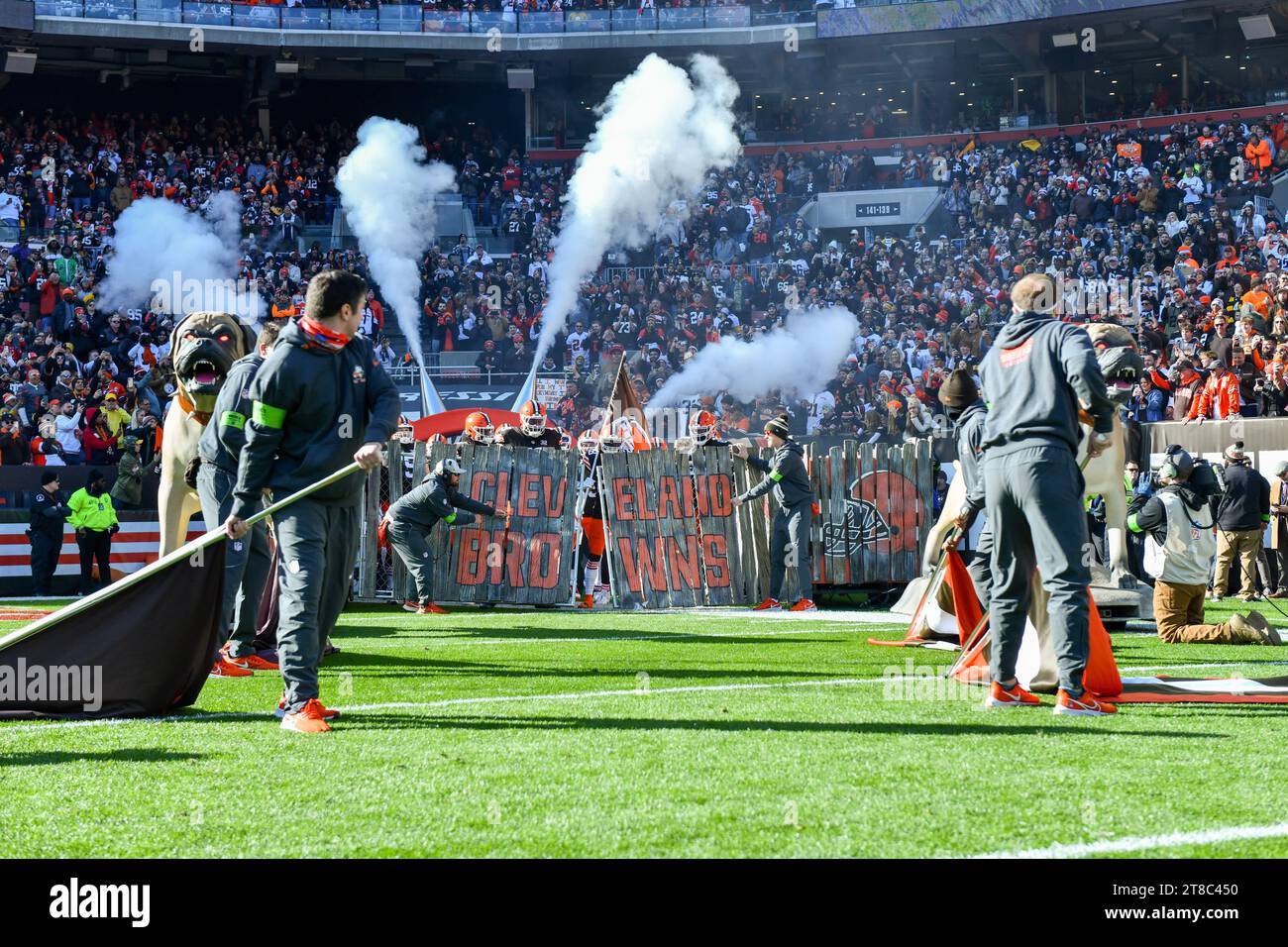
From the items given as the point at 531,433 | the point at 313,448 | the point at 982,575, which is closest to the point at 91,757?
the point at 313,448

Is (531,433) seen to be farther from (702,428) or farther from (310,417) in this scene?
(310,417)

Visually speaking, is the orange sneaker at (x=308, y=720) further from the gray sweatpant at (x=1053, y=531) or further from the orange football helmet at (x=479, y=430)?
the orange football helmet at (x=479, y=430)

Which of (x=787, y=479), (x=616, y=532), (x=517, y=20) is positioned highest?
(x=517, y=20)

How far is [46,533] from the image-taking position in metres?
20.3

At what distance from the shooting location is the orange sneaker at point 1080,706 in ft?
23.2

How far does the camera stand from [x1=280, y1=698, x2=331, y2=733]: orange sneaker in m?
6.59

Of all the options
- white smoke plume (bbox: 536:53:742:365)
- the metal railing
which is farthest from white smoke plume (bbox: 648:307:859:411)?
the metal railing

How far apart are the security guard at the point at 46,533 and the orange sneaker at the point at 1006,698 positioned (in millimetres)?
15761

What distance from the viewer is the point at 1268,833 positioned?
4355 mm

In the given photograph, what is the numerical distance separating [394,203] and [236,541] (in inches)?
1218

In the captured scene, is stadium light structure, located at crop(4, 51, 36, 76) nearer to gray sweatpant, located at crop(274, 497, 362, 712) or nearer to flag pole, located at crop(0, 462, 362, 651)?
flag pole, located at crop(0, 462, 362, 651)

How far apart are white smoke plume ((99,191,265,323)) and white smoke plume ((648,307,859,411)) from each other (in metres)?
9.30

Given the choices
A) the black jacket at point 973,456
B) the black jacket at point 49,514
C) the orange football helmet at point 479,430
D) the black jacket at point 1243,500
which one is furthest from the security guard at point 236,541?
the black jacket at point 1243,500

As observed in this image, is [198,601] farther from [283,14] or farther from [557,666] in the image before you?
[283,14]
